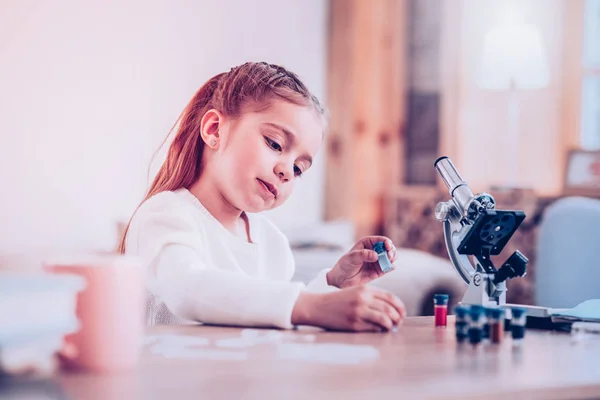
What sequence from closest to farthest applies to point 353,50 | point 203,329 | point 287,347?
point 287,347
point 203,329
point 353,50

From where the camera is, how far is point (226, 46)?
13.7 ft

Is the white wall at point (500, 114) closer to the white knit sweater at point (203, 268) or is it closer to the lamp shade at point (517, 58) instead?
the lamp shade at point (517, 58)

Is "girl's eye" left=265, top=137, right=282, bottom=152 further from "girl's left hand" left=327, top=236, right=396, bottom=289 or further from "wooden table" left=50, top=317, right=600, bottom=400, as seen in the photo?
"wooden table" left=50, top=317, right=600, bottom=400

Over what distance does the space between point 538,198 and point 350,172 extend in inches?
44.1

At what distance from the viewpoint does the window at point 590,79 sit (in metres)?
4.25

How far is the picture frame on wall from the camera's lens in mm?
3879

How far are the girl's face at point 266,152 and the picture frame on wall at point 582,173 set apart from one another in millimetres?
2953

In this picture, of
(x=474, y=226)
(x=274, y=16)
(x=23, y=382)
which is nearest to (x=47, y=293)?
(x=23, y=382)

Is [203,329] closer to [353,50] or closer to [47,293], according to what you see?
[47,293]

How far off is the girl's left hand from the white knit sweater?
0.15 feet

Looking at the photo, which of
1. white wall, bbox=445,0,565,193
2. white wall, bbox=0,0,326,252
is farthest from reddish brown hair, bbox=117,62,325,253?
white wall, bbox=445,0,565,193

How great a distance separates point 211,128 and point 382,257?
1.13 ft

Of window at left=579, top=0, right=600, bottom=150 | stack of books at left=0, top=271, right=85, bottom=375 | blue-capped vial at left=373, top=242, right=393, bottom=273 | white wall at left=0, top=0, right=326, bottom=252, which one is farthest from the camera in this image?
window at left=579, top=0, right=600, bottom=150

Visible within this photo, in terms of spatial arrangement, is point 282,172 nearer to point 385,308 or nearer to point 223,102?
point 223,102
